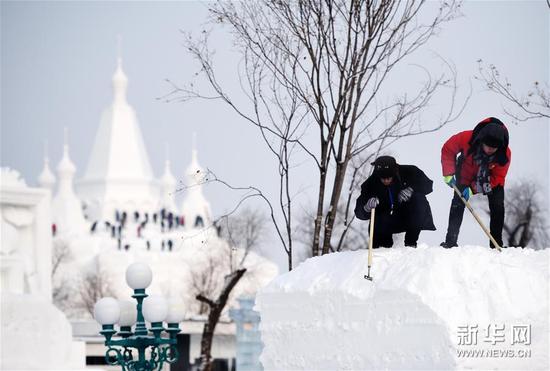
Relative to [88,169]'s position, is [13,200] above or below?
below

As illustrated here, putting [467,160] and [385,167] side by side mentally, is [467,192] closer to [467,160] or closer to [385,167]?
[467,160]

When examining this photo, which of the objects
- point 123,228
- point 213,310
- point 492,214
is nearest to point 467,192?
point 492,214

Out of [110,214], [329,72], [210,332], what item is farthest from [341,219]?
[110,214]

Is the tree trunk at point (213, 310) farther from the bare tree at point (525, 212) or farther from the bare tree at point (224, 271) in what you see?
the bare tree at point (525, 212)

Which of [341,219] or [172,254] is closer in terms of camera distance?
[341,219]

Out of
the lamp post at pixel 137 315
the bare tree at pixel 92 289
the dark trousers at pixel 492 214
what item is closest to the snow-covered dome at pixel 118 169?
the bare tree at pixel 92 289

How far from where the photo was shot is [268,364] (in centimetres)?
945

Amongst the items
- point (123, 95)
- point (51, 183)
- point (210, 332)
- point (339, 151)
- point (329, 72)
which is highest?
point (123, 95)

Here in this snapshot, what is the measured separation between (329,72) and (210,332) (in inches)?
578

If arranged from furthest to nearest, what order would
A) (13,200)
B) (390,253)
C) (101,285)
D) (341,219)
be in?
1. (101,285)
2. (341,219)
3. (13,200)
4. (390,253)

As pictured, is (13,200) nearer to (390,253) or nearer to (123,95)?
(390,253)

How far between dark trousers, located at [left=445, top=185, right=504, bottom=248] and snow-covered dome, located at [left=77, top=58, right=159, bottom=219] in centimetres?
8531

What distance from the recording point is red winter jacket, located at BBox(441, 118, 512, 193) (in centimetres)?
975

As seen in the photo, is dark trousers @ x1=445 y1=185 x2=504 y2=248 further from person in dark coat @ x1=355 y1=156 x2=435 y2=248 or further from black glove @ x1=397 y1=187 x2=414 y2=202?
black glove @ x1=397 y1=187 x2=414 y2=202
